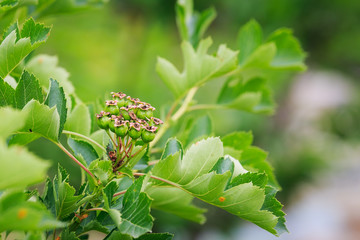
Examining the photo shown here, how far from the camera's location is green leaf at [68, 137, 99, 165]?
1.07ft

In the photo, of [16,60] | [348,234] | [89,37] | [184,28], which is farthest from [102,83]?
[348,234]

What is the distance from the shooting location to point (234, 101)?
503mm

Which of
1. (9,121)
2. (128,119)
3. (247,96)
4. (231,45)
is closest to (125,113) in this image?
(128,119)

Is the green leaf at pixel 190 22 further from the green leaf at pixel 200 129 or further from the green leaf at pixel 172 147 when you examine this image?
the green leaf at pixel 172 147

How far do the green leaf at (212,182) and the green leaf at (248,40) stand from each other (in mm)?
220

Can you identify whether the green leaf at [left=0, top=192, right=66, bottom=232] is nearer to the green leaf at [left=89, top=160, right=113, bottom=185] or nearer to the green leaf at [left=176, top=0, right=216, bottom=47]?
the green leaf at [left=89, top=160, right=113, bottom=185]

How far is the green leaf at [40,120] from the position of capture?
28cm

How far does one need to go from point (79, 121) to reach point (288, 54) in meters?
0.26

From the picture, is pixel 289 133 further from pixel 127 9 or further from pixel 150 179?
pixel 150 179

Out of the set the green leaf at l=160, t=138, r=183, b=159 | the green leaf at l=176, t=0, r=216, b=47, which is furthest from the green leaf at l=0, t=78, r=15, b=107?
the green leaf at l=176, t=0, r=216, b=47

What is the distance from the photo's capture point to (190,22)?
516 mm

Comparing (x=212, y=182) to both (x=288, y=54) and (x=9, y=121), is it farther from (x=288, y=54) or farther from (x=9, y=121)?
(x=288, y=54)

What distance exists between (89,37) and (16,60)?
240 centimetres

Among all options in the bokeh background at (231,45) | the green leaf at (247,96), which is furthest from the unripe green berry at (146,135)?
the bokeh background at (231,45)
